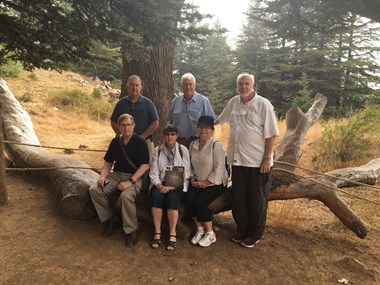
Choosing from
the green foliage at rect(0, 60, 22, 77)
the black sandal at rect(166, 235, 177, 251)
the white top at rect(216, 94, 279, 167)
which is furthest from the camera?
the green foliage at rect(0, 60, 22, 77)

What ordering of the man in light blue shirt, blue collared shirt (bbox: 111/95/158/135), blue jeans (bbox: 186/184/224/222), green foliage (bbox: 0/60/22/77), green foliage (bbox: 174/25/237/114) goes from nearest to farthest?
blue jeans (bbox: 186/184/224/222), the man in light blue shirt, blue collared shirt (bbox: 111/95/158/135), green foliage (bbox: 0/60/22/77), green foliage (bbox: 174/25/237/114)

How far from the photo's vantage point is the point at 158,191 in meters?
3.73

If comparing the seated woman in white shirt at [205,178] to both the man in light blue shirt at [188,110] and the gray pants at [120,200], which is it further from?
the gray pants at [120,200]

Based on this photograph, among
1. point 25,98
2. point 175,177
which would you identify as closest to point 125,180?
point 175,177

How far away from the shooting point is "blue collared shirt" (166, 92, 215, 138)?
168 inches

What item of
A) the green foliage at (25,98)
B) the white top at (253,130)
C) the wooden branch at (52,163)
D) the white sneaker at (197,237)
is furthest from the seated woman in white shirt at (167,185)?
the green foliage at (25,98)

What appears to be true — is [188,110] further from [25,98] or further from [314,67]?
[314,67]

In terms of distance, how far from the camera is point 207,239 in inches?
148

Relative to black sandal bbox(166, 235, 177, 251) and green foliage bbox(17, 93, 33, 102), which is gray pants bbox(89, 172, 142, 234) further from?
green foliage bbox(17, 93, 33, 102)

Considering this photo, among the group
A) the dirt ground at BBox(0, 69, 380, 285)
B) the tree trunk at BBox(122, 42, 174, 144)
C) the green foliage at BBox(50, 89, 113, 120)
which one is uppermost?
the tree trunk at BBox(122, 42, 174, 144)

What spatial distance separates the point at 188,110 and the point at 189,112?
0.03 meters

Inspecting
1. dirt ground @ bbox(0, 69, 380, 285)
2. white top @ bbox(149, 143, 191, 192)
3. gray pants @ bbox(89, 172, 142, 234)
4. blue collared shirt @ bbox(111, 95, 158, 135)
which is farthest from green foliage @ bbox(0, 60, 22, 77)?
white top @ bbox(149, 143, 191, 192)

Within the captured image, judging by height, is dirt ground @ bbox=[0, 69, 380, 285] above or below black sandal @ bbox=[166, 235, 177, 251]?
below

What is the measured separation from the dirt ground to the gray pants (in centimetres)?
25
